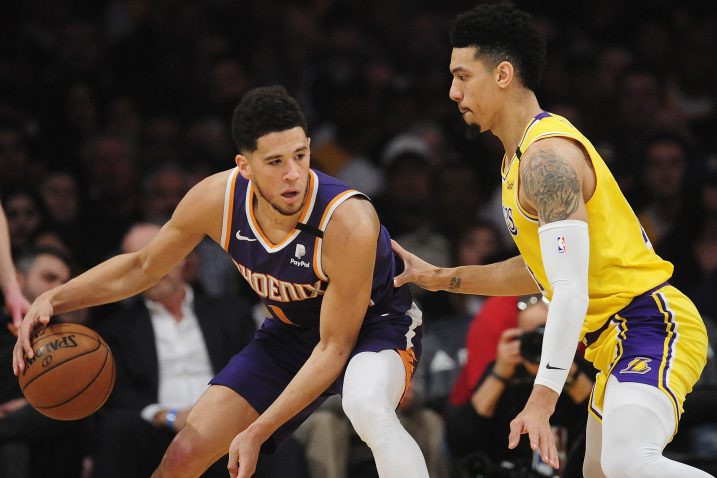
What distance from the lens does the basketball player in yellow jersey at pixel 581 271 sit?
381 cm

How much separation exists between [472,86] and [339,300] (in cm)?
97

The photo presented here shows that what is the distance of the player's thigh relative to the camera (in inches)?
178

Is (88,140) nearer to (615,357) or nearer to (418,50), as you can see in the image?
(418,50)

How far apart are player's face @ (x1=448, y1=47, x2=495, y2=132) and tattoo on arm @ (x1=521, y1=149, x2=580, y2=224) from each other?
0.44 m

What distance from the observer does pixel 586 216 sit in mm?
3916

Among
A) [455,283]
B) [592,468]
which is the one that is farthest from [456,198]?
[592,468]

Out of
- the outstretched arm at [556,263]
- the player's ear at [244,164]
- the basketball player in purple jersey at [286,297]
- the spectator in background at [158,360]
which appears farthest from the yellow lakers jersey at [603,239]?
the spectator in background at [158,360]

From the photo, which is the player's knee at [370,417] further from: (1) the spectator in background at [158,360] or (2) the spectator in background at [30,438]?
(2) the spectator in background at [30,438]

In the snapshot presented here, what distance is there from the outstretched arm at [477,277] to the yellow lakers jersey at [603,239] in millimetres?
415

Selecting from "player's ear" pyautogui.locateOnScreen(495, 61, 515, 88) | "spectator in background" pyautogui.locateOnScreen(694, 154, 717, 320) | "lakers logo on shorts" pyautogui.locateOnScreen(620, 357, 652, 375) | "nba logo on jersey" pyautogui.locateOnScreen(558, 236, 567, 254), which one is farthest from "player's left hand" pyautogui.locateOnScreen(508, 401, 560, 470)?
"spectator in background" pyautogui.locateOnScreen(694, 154, 717, 320)

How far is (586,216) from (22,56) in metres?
6.61

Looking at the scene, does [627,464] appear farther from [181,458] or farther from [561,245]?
[181,458]

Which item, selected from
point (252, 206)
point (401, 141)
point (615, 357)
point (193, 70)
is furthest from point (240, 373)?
point (193, 70)

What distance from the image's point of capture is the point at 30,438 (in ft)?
18.9
